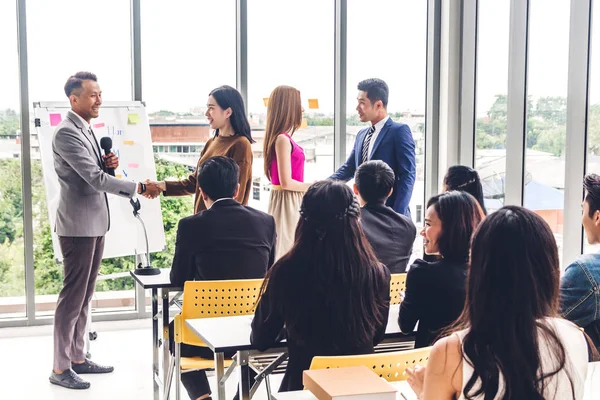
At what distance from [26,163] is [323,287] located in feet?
11.6

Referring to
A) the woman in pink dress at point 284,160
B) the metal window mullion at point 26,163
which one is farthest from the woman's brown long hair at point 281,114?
the metal window mullion at point 26,163

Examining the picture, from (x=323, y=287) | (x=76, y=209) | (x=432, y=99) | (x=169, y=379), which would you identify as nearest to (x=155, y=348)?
(x=169, y=379)

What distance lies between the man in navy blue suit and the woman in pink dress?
417mm

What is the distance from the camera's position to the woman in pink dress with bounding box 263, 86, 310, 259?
4.43 m

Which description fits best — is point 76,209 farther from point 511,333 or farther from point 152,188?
point 511,333

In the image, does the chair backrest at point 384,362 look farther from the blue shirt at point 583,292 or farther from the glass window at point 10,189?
the glass window at point 10,189

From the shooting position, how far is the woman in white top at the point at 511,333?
141 centimetres

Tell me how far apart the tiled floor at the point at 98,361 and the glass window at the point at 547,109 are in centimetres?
199

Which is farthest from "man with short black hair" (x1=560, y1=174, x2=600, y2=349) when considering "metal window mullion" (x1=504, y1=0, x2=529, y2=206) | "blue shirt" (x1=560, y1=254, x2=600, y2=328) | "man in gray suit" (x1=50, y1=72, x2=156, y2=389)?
"man in gray suit" (x1=50, y1=72, x2=156, y2=389)

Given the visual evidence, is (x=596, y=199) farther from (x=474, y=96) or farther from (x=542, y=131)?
(x=474, y=96)

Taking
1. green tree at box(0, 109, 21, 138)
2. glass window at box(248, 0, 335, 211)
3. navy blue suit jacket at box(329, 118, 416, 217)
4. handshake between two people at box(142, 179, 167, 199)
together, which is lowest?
handshake between two people at box(142, 179, 167, 199)

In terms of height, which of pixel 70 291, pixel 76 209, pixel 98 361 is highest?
pixel 76 209

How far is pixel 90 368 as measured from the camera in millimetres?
4297

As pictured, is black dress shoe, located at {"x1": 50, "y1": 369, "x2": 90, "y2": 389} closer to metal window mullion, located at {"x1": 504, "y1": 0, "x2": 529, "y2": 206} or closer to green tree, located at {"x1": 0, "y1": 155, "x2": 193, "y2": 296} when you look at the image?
green tree, located at {"x1": 0, "y1": 155, "x2": 193, "y2": 296}
